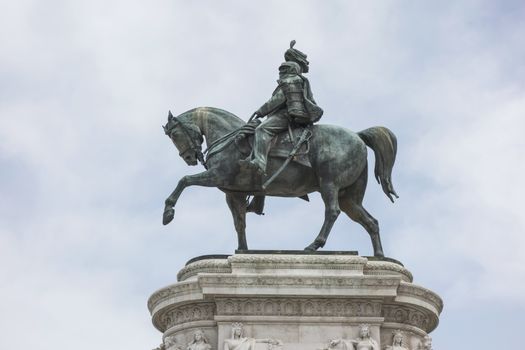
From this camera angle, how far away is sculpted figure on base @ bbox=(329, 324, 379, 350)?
2505cm

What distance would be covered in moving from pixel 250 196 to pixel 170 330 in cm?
383

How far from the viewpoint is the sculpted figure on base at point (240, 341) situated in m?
25.0

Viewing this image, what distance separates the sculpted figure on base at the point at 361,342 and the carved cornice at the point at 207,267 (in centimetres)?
274

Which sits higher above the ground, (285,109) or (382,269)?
(285,109)

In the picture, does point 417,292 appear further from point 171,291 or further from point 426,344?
point 171,291

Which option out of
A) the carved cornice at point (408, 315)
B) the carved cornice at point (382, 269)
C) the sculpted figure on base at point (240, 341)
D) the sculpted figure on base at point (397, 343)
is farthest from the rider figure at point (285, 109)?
the sculpted figure on base at point (397, 343)

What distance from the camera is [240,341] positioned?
2503cm

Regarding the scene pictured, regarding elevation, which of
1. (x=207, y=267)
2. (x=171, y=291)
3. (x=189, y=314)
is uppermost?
(x=207, y=267)

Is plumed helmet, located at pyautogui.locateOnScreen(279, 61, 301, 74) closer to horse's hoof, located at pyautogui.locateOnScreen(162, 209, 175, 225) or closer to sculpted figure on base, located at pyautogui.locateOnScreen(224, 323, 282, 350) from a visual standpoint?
horse's hoof, located at pyautogui.locateOnScreen(162, 209, 175, 225)

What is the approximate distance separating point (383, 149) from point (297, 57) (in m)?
2.88

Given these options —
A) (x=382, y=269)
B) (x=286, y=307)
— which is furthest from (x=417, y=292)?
(x=286, y=307)

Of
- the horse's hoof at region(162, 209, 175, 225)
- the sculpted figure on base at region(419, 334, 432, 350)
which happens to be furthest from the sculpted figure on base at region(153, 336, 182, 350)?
the sculpted figure on base at region(419, 334, 432, 350)

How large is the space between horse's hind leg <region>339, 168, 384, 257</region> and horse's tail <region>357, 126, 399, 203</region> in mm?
645

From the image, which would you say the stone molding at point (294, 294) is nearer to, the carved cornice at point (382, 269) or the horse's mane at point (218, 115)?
the carved cornice at point (382, 269)
